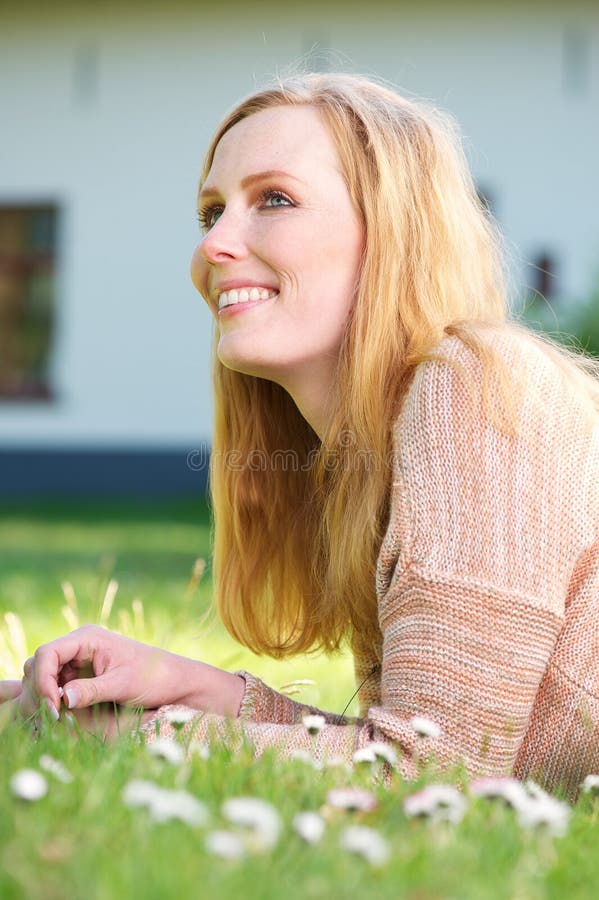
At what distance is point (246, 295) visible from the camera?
2.38 meters

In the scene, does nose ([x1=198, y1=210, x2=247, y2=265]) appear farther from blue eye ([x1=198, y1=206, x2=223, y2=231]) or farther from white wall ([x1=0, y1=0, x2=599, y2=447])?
white wall ([x1=0, y1=0, x2=599, y2=447])

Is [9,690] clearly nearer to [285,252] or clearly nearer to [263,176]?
[285,252]

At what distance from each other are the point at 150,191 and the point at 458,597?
40.7 ft

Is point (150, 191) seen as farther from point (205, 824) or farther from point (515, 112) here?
point (205, 824)

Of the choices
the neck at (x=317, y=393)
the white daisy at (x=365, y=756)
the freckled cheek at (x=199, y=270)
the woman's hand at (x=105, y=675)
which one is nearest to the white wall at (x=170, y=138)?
the freckled cheek at (x=199, y=270)

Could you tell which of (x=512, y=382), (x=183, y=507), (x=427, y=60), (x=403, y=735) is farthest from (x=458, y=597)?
(x=427, y=60)

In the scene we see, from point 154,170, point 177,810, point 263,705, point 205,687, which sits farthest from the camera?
point 154,170

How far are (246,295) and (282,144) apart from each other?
31 centimetres

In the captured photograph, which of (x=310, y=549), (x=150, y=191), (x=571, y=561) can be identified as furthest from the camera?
(x=150, y=191)

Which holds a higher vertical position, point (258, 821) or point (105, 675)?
point (258, 821)

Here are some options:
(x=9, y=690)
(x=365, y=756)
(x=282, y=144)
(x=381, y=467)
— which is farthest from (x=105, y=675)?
(x=282, y=144)

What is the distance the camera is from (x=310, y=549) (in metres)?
2.68

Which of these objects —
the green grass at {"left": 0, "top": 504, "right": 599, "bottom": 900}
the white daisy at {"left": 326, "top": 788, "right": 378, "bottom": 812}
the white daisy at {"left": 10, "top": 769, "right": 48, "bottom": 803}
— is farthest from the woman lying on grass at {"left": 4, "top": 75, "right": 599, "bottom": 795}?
the white daisy at {"left": 10, "top": 769, "right": 48, "bottom": 803}

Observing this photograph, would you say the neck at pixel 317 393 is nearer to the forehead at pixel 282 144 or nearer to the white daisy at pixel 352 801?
the forehead at pixel 282 144
